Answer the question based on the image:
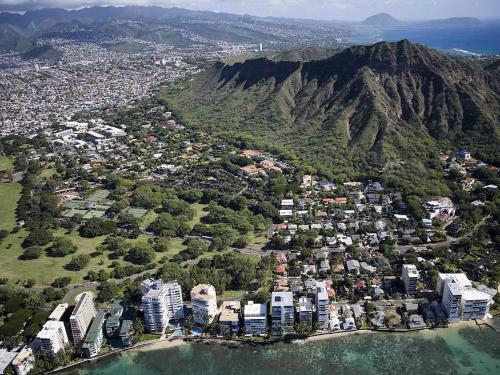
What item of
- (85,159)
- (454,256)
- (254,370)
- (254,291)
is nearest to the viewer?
(254,370)

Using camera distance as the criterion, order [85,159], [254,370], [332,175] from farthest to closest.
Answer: [85,159] < [332,175] < [254,370]

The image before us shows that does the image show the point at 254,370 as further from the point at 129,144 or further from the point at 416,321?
the point at 129,144

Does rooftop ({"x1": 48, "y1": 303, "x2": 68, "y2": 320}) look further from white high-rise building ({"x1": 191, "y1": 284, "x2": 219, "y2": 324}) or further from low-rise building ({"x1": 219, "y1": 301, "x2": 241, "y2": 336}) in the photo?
low-rise building ({"x1": 219, "y1": 301, "x2": 241, "y2": 336})

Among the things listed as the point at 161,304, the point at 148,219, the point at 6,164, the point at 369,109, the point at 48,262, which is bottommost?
the point at 48,262

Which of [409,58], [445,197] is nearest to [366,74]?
[409,58]

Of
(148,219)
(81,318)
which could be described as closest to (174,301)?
(81,318)

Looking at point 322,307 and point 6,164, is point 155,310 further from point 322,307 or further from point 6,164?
point 6,164
